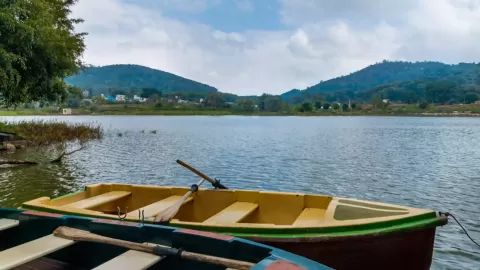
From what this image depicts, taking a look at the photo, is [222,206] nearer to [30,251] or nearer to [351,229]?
[351,229]

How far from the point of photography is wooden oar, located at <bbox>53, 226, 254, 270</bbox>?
132 inches

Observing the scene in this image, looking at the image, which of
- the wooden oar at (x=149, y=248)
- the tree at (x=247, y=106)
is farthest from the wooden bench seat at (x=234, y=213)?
the tree at (x=247, y=106)

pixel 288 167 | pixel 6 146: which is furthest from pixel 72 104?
pixel 288 167

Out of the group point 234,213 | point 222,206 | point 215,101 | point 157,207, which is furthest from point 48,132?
point 215,101

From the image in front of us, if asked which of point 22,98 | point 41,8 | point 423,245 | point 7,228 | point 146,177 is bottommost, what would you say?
point 146,177

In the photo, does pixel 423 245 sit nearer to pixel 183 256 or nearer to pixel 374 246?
pixel 374 246

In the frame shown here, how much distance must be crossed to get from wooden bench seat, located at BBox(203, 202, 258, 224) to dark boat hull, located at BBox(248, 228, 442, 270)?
1074mm

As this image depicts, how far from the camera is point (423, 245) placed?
5.64 meters

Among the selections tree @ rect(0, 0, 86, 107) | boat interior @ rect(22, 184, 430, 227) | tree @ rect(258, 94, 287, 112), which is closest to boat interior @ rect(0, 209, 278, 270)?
boat interior @ rect(22, 184, 430, 227)

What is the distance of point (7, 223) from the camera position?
4.59 metres

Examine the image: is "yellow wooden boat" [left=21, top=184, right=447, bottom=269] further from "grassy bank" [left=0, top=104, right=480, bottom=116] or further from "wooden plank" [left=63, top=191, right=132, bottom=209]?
"grassy bank" [left=0, top=104, right=480, bottom=116]

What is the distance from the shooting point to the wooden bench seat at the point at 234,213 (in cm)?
658

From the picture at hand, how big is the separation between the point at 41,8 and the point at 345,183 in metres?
15.9

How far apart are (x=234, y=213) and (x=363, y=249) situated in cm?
245
